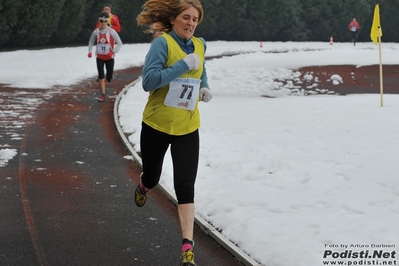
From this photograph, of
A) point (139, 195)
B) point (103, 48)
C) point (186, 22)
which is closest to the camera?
point (186, 22)

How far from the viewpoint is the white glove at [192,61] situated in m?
5.50

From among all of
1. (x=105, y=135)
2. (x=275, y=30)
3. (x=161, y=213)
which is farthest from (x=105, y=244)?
(x=275, y=30)

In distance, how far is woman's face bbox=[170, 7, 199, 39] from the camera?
18.6 ft

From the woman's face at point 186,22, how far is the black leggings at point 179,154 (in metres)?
0.77

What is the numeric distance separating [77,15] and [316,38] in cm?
2262

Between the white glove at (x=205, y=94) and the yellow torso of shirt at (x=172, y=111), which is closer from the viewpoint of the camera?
the yellow torso of shirt at (x=172, y=111)

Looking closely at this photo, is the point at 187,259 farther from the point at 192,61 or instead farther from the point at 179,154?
the point at 192,61

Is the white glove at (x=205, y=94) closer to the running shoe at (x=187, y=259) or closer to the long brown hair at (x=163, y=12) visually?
the long brown hair at (x=163, y=12)

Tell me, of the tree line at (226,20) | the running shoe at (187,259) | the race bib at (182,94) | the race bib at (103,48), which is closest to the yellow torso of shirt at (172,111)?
the race bib at (182,94)

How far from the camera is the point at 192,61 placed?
5.51 m

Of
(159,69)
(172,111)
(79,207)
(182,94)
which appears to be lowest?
(79,207)

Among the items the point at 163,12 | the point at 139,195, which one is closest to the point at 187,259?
the point at 139,195

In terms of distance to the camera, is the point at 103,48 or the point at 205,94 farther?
the point at 103,48

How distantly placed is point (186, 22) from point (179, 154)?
1007 millimetres
